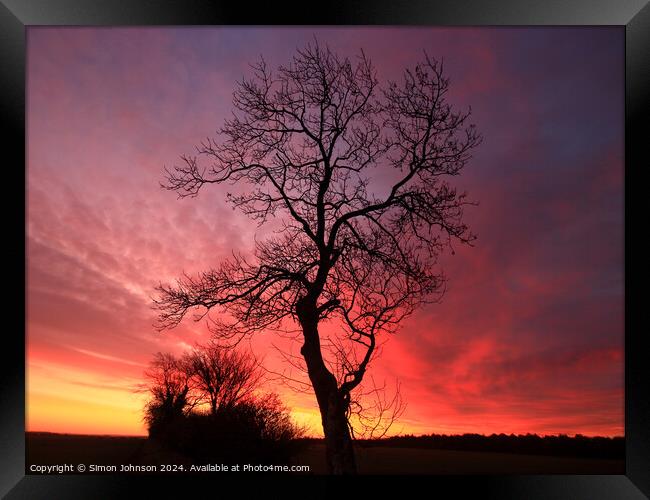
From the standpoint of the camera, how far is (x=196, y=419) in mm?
9547

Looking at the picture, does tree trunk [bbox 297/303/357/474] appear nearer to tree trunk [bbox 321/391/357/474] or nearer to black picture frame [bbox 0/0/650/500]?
tree trunk [bbox 321/391/357/474]

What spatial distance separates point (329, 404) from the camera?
704 cm

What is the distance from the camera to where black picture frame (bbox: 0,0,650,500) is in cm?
590

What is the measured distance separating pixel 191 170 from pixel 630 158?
4.87 m

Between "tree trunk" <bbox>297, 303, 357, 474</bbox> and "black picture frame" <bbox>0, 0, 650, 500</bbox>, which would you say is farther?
"tree trunk" <bbox>297, 303, 357, 474</bbox>

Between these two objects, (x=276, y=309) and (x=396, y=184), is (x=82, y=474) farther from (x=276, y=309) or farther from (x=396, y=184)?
(x=396, y=184)

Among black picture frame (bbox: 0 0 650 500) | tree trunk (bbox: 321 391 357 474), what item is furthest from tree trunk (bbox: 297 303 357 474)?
black picture frame (bbox: 0 0 650 500)

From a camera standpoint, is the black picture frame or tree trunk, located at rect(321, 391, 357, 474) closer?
the black picture frame

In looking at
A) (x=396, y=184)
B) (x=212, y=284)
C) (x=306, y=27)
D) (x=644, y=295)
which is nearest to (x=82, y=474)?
(x=212, y=284)

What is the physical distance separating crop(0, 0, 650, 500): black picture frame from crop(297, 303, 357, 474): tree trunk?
3.29ft
